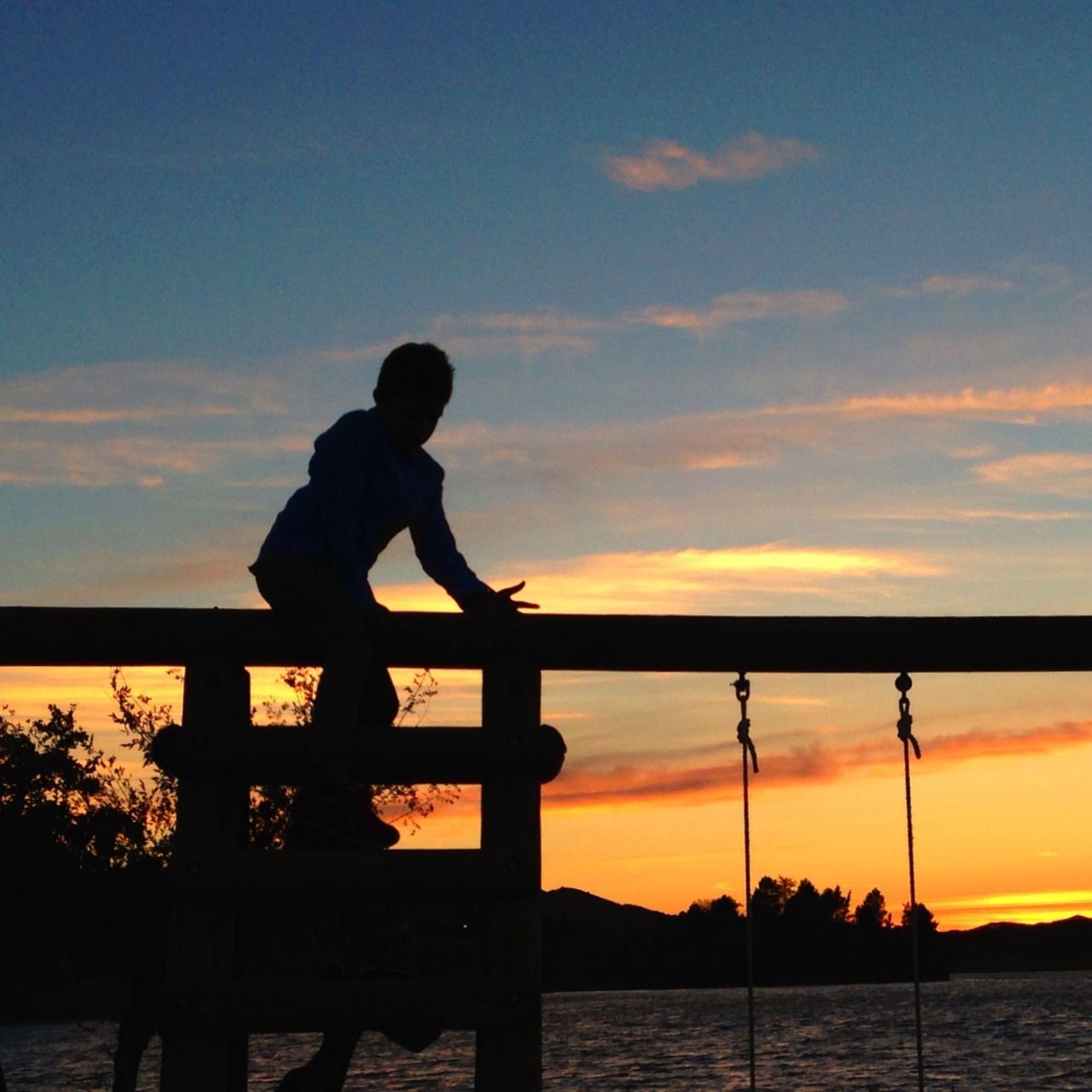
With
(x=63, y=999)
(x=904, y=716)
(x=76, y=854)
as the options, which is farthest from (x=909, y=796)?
(x=63, y=999)

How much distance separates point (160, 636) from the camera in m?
4.45

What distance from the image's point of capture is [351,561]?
438 cm

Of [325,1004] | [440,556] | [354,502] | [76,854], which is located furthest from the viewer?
[76,854]

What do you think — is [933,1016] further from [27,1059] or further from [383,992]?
[383,992]

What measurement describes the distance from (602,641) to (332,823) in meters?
1.01

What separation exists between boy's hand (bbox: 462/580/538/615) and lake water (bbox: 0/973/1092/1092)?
7523 centimetres

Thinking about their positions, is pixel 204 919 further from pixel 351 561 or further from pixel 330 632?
pixel 351 561

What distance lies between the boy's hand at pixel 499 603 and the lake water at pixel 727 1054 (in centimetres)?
7523

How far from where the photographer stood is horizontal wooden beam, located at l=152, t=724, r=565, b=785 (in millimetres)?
4289

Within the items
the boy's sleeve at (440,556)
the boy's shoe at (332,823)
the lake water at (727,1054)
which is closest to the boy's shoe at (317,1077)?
the boy's shoe at (332,823)

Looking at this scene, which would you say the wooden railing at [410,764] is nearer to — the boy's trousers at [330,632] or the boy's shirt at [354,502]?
the boy's trousers at [330,632]

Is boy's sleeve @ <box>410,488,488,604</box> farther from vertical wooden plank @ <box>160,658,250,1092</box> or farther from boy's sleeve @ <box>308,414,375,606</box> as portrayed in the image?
vertical wooden plank @ <box>160,658,250,1092</box>

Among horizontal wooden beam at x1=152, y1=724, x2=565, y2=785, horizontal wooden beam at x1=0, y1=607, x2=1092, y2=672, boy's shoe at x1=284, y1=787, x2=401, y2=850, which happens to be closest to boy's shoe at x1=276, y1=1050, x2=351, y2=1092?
boy's shoe at x1=284, y1=787, x2=401, y2=850

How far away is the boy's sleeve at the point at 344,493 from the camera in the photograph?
439 centimetres
